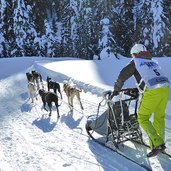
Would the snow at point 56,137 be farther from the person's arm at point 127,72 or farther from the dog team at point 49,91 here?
the person's arm at point 127,72

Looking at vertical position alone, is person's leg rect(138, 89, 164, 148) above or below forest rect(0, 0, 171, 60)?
above

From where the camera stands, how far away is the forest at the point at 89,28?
3450 centimetres

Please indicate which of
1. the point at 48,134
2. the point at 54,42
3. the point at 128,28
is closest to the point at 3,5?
the point at 54,42

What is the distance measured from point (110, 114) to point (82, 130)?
153 centimetres

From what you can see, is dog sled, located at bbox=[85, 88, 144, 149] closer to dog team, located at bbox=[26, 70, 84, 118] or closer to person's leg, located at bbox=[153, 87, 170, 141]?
person's leg, located at bbox=[153, 87, 170, 141]

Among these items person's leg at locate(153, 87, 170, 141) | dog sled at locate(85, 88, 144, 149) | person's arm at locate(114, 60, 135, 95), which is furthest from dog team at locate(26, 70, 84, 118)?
person's leg at locate(153, 87, 170, 141)

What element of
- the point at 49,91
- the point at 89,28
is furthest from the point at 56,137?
the point at 89,28

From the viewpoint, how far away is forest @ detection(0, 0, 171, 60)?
113ft

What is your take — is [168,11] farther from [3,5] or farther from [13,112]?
[13,112]

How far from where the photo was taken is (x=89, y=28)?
141 feet

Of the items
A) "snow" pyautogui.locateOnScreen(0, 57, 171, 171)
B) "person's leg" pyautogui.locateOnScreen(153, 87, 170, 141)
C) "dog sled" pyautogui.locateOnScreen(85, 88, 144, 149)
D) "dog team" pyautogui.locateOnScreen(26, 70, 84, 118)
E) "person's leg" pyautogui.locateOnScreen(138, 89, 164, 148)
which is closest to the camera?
"person's leg" pyautogui.locateOnScreen(138, 89, 164, 148)

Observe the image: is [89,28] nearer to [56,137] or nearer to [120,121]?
[56,137]


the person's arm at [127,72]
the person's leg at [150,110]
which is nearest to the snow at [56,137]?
the person's leg at [150,110]

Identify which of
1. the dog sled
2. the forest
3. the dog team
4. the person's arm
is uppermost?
the person's arm
